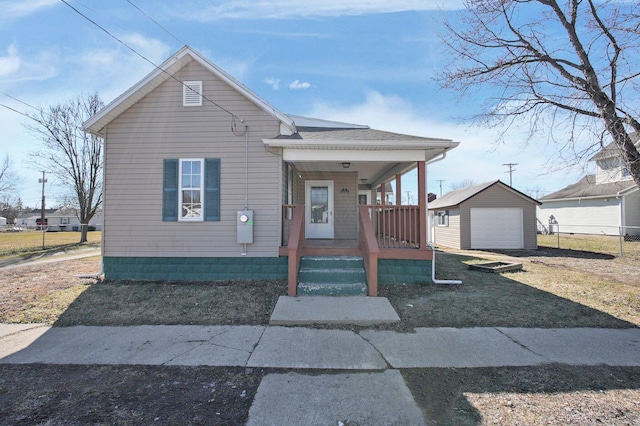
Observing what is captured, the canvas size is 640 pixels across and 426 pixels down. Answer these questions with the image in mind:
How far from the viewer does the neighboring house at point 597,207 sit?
1823cm

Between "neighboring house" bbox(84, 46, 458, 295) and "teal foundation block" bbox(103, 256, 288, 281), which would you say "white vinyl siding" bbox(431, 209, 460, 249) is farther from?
"teal foundation block" bbox(103, 256, 288, 281)

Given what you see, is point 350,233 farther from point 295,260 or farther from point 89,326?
point 89,326

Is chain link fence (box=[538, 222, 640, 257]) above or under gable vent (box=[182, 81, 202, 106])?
under

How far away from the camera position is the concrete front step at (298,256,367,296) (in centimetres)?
614

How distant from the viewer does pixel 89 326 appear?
4805 mm

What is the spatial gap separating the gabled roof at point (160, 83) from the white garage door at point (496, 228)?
12475 millimetres

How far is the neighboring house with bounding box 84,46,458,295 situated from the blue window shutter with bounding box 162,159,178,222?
2cm

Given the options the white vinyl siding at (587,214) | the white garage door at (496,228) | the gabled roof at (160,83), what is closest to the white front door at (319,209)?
the gabled roof at (160,83)

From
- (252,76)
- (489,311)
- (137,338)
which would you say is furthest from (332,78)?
(137,338)

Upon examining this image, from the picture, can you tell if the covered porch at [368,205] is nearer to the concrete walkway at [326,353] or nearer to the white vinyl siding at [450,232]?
the concrete walkway at [326,353]

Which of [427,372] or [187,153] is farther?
[187,153]

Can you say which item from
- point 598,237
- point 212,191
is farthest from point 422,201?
point 598,237

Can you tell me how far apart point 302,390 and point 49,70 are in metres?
9.57

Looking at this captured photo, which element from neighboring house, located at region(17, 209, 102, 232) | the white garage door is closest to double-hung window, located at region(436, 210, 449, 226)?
the white garage door
